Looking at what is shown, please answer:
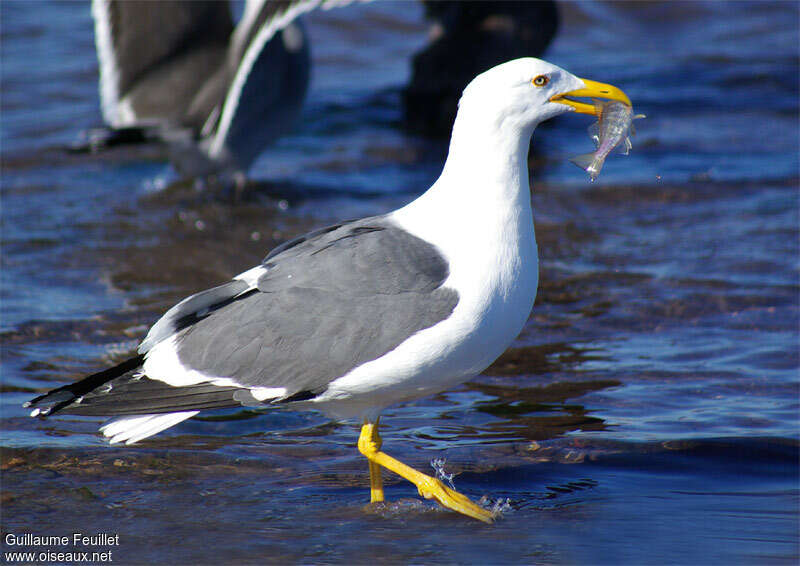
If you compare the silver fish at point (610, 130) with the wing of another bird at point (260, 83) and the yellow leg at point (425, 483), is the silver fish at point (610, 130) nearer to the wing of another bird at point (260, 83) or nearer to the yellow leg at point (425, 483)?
the yellow leg at point (425, 483)

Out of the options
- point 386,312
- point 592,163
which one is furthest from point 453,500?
point 592,163

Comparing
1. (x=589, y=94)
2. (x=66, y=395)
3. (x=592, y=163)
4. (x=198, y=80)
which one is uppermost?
(x=589, y=94)

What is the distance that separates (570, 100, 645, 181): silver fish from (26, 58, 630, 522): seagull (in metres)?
0.09

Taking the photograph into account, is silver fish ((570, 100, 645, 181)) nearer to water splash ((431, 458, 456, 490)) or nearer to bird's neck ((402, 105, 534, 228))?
bird's neck ((402, 105, 534, 228))

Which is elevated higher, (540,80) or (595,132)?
(540,80)

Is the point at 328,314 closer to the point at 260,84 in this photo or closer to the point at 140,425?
the point at 140,425

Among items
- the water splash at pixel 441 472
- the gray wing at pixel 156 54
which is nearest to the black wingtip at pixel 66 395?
the water splash at pixel 441 472

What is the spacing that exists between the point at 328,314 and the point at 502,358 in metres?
1.94

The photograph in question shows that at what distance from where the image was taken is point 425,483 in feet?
13.3

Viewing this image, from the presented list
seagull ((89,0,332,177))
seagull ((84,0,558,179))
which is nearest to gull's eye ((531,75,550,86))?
seagull ((84,0,558,179))

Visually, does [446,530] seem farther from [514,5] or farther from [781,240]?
[514,5]

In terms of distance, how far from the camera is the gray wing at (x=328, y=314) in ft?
12.7

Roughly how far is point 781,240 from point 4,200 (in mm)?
5743

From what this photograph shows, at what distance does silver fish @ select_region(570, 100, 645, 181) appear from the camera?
420 centimetres
